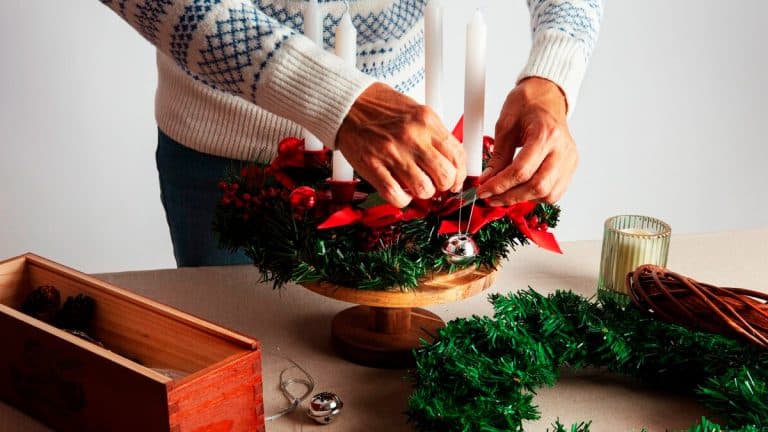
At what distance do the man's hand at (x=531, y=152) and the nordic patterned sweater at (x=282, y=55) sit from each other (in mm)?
43

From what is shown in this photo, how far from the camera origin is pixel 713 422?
30.5 inches

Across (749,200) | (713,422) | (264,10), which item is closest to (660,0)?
(749,200)

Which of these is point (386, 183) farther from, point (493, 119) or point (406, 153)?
point (493, 119)

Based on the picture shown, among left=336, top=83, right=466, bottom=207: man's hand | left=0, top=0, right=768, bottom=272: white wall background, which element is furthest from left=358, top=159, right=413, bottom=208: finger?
left=0, top=0, right=768, bottom=272: white wall background

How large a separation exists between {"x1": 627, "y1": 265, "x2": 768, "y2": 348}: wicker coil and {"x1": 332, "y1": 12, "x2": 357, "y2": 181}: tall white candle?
332 millimetres

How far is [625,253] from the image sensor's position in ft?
3.27

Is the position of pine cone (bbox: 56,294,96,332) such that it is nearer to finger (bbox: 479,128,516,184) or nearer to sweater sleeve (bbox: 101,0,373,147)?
sweater sleeve (bbox: 101,0,373,147)

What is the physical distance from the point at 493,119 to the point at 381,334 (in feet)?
4.17

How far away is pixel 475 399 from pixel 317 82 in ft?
1.08

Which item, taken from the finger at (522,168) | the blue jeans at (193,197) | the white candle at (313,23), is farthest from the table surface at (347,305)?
the white candle at (313,23)

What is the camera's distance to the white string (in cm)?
77

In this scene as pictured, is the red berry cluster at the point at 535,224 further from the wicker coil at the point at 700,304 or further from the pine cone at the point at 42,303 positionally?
the pine cone at the point at 42,303

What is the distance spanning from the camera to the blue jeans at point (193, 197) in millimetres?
1147

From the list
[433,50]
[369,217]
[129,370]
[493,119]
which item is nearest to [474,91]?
[433,50]
